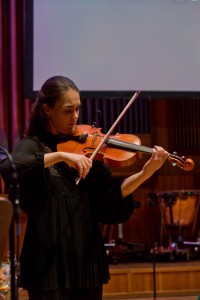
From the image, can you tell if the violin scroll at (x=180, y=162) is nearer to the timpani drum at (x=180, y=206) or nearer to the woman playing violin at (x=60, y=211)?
the woman playing violin at (x=60, y=211)

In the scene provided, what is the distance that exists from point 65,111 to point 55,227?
18.0 inches

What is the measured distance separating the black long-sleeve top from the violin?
0.13 meters

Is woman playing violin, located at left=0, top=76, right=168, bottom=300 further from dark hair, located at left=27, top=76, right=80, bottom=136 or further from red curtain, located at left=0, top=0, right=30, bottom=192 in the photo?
red curtain, located at left=0, top=0, right=30, bottom=192

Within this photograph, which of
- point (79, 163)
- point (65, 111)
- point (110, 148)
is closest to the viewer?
point (79, 163)

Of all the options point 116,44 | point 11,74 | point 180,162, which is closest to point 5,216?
point 180,162

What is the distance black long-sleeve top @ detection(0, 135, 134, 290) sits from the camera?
2027 mm

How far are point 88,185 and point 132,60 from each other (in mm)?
2135

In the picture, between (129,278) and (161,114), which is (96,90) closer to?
(129,278)

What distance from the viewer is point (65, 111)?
215cm

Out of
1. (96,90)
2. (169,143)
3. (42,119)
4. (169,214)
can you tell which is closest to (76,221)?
(42,119)

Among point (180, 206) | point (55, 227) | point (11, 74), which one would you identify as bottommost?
point (180, 206)

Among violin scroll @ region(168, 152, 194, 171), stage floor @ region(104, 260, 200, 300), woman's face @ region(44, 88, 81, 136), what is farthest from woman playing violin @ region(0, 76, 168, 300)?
stage floor @ region(104, 260, 200, 300)

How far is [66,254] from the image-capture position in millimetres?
2045

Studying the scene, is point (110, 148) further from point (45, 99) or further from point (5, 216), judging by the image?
point (5, 216)
